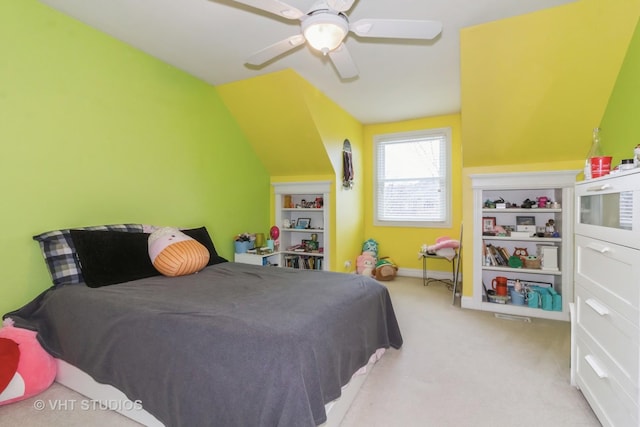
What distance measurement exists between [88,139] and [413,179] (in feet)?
13.2

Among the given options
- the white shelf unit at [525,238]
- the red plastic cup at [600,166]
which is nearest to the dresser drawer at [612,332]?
the red plastic cup at [600,166]

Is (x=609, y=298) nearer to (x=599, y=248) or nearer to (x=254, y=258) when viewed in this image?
(x=599, y=248)

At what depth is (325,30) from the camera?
1649mm

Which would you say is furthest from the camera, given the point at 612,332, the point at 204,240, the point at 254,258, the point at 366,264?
the point at 366,264

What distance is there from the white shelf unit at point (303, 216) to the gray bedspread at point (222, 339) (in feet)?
6.44

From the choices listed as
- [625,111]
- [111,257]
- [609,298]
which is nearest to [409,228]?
[625,111]

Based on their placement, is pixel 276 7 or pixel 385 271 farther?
pixel 385 271

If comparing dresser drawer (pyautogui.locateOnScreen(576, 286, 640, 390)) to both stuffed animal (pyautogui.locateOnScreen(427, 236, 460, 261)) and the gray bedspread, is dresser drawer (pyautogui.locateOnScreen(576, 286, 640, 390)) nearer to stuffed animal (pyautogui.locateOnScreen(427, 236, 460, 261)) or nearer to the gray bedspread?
the gray bedspread

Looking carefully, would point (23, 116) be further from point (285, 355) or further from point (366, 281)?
point (366, 281)

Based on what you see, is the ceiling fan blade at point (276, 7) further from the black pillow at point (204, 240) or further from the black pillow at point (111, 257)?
the black pillow at point (204, 240)

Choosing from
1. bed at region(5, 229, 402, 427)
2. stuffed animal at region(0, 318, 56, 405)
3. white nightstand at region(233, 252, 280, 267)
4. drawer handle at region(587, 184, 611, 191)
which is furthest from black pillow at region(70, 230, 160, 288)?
drawer handle at region(587, 184, 611, 191)

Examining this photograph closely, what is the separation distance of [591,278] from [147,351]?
2.39m

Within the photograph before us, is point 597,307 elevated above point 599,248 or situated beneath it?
situated beneath

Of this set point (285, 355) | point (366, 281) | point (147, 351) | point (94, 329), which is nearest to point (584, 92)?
point (366, 281)
